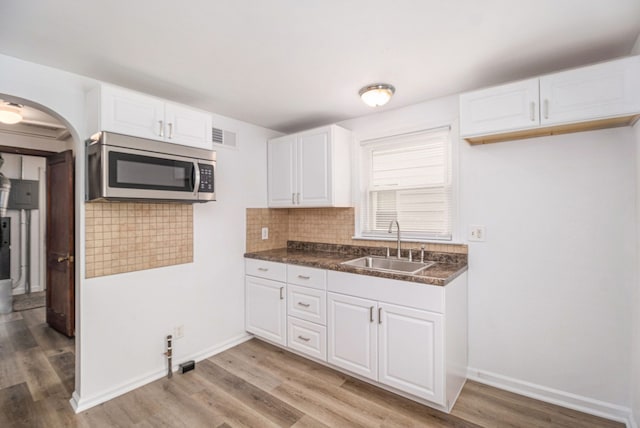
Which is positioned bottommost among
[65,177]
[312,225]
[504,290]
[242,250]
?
[504,290]

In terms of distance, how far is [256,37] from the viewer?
5.52ft

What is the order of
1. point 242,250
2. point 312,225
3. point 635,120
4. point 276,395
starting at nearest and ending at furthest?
point 635,120 → point 276,395 → point 242,250 → point 312,225

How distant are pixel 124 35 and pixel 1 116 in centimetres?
207

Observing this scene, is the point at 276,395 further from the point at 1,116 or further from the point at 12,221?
the point at 12,221

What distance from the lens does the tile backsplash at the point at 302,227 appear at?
3187 millimetres

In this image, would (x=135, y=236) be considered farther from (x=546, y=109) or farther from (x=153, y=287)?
(x=546, y=109)

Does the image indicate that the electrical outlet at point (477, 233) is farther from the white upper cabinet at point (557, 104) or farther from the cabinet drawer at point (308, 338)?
the cabinet drawer at point (308, 338)

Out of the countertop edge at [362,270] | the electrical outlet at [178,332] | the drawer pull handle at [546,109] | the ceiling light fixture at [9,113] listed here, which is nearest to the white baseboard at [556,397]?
the countertop edge at [362,270]

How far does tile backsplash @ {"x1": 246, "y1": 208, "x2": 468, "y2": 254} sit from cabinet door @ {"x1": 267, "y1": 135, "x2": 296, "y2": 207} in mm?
234

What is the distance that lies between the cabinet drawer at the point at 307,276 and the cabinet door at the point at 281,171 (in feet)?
2.46

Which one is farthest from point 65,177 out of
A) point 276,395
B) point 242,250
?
point 276,395

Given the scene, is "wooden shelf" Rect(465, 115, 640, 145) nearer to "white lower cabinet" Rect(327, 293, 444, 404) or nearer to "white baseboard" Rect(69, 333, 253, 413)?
"white lower cabinet" Rect(327, 293, 444, 404)

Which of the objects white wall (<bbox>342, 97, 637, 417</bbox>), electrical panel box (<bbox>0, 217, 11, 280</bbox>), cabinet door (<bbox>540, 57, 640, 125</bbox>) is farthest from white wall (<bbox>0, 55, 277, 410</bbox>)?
electrical panel box (<bbox>0, 217, 11, 280</bbox>)

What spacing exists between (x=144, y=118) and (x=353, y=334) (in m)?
2.19
